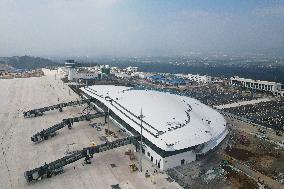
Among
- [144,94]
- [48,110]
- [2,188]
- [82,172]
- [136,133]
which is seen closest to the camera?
[2,188]

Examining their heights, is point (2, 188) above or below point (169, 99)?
below

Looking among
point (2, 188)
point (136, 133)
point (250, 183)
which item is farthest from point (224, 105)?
point (2, 188)

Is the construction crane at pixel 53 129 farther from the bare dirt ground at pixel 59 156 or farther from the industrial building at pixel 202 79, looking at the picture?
the industrial building at pixel 202 79

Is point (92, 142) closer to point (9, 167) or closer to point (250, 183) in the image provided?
point (9, 167)

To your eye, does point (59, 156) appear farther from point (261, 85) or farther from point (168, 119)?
point (261, 85)

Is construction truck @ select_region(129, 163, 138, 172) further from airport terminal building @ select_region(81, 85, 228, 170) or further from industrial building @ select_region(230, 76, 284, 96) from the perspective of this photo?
industrial building @ select_region(230, 76, 284, 96)

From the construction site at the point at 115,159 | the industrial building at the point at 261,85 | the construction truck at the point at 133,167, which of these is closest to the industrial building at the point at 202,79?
the industrial building at the point at 261,85
